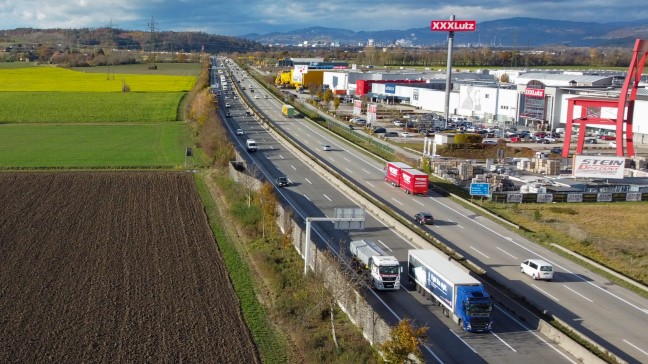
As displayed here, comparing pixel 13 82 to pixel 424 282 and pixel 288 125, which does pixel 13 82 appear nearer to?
pixel 288 125

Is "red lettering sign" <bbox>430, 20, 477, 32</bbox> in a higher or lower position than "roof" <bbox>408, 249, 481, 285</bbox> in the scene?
higher

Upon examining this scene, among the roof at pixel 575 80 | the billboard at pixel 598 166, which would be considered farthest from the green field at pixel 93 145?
the roof at pixel 575 80

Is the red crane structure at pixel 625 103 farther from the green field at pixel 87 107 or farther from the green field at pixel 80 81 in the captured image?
the green field at pixel 80 81

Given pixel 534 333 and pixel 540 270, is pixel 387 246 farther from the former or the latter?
pixel 534 333

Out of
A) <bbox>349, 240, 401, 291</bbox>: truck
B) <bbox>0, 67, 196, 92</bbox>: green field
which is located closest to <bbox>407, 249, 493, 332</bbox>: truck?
<bbox>349, 240, 401, 291</bbox>: truck

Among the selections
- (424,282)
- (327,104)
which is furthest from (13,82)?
(424,282)

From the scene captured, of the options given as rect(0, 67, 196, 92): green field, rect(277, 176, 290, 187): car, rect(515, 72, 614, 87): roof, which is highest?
rect(515, 72, 614, 87): roof

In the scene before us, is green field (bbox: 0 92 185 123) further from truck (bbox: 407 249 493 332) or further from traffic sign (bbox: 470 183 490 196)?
truck (bbox: 407 249 493 332)
